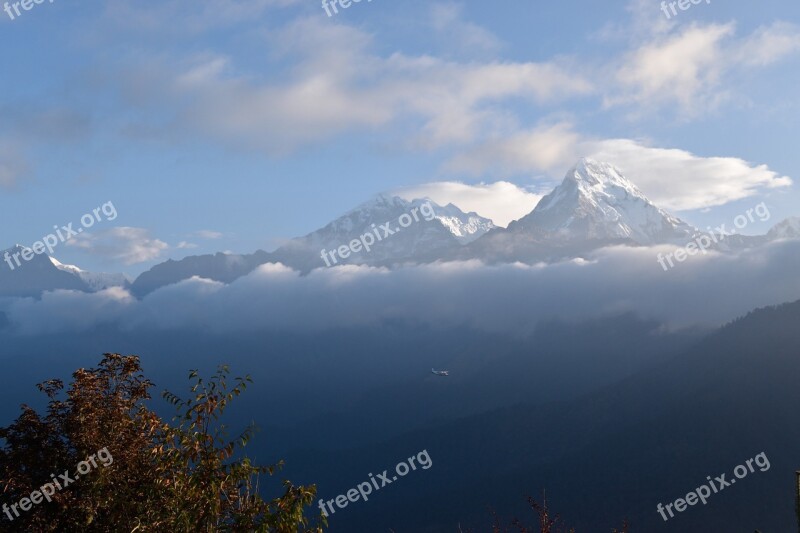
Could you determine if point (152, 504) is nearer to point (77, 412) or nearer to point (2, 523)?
point (77, 412)

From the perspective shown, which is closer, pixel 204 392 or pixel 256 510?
pixel 256 510

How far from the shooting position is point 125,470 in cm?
2605

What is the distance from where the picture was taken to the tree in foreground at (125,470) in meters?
24.6

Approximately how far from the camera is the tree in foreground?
24641 millimetres

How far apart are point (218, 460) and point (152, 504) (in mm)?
2585

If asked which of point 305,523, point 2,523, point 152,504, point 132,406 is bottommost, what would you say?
point 305,523

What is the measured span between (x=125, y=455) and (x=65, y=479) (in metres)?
2.31

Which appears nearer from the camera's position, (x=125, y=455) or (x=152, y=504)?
(x=152, y=504)

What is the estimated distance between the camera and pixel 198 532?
24.7 meters

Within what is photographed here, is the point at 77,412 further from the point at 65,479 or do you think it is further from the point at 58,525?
the point at 58,525

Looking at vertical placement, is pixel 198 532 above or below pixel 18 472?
below

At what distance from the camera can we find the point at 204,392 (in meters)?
27.0

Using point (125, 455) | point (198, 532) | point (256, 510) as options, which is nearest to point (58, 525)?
point (125, 455)

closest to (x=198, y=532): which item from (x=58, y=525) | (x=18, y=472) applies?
(x=58, y=525)
